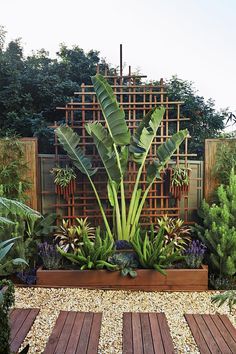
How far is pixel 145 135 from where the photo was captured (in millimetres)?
4090

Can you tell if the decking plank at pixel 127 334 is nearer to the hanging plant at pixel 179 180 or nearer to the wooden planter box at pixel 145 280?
the wooden planter box at pixel 145 280

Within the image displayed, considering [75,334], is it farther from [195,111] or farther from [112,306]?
[195,111]

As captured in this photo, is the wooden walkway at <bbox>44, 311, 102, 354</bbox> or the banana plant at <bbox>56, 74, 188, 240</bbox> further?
the banana plant at <bbox>56, 74, 188, 240</bbox>

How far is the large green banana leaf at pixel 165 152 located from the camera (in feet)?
13.7

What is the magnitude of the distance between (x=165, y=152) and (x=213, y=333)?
2.30m

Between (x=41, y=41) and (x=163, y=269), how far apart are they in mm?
6276

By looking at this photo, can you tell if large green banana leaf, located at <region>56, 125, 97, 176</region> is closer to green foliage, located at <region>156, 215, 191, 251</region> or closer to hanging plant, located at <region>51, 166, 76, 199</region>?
hanging plant, located at <region>51, 166, 76, 199</region>

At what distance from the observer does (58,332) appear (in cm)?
246

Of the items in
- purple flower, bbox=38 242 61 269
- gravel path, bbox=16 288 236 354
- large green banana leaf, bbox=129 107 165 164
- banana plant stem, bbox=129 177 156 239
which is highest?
large green banana leaf, bbox=129 107 165 164

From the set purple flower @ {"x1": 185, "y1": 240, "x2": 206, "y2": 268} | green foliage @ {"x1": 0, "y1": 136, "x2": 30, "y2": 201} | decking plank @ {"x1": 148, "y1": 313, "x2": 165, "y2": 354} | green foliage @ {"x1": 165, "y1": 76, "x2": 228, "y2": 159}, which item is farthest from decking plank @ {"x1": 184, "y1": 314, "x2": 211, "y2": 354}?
green foliage @ {"x1": 165, "y1": 76, "x2": 228, "y2": 159}

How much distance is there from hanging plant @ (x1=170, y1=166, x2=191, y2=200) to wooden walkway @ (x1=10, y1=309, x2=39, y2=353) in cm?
239

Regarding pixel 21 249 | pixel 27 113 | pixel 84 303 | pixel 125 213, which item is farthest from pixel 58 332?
pixel 27 113

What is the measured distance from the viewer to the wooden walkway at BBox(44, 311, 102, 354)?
223 centimetres

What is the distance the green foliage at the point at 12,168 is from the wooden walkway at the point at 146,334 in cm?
233
